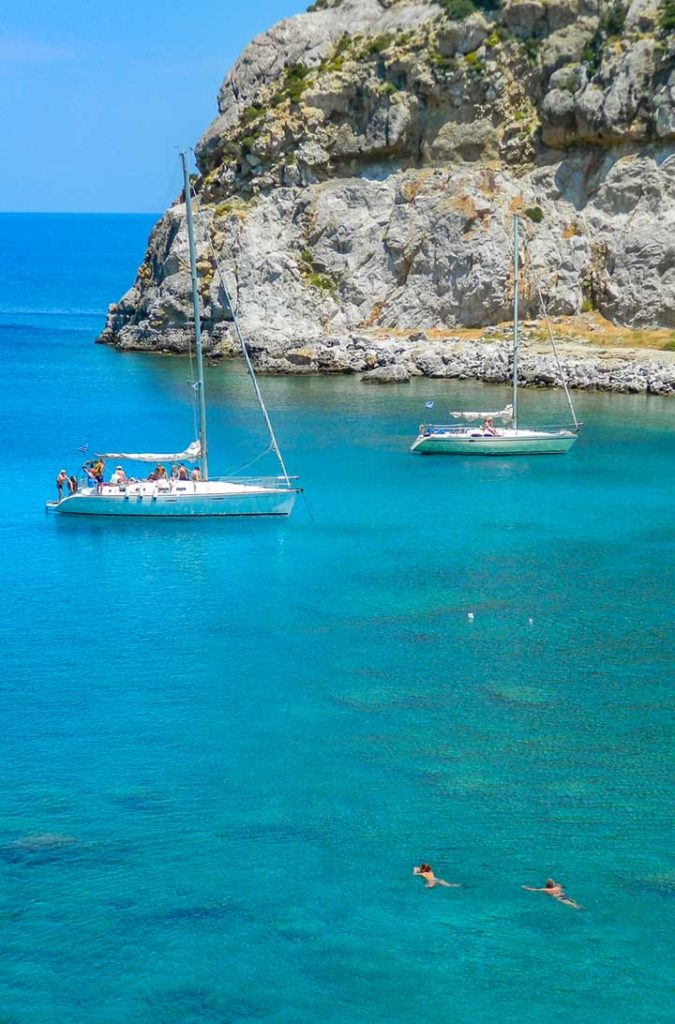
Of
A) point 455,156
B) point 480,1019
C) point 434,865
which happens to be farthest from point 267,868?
point 455,156

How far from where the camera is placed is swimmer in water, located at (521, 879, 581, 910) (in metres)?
22.9

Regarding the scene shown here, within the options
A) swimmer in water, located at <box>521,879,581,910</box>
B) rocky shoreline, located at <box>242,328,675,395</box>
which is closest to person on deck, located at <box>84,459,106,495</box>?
swimmer in water, located at <box>521,879,581,910</box>

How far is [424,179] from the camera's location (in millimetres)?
91750

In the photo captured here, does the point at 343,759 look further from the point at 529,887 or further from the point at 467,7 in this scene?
the point at 467,7

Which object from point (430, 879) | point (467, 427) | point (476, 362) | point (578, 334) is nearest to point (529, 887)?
point (430, 879)

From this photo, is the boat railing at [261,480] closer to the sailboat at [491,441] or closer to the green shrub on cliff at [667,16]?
the sailboat at [491,441]

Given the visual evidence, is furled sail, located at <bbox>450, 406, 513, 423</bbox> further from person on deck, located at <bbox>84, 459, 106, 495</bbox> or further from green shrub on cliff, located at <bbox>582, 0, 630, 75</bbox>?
green shrub on cliff, located at <bbox>582, 0, 630, 75</bbox>

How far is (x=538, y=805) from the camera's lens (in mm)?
26172

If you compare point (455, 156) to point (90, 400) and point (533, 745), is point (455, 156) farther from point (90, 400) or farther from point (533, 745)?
point (533, 745)

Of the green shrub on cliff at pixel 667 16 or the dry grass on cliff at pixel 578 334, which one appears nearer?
the dry grass on cliff at pixel 578 334

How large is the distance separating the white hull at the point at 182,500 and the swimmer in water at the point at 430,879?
2567cm

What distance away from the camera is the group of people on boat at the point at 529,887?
2300cm

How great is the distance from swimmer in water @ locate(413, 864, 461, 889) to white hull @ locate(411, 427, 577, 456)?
37.4 m

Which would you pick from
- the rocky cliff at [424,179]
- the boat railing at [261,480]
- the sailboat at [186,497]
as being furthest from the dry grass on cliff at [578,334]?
the sailboat at [186,497]
